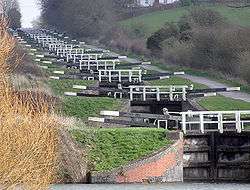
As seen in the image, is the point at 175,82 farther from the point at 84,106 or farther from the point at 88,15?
the point at 88,15

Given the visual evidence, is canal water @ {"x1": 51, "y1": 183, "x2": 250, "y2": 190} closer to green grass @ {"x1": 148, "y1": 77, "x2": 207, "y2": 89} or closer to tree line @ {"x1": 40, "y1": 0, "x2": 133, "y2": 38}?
green grass @ {"x1": 148, "y1": 77, "x2": 207, "y2": 89}

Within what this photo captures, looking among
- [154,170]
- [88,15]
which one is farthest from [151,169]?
[88,15]

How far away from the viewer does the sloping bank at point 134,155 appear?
3200 cm

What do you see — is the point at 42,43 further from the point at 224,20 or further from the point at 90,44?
the point at 224,20

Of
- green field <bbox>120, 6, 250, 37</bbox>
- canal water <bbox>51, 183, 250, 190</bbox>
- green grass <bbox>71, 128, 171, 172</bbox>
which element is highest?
green field <bbox>120, 6, 250, 37</bbox>

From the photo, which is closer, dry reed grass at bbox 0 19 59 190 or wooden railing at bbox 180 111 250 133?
dry reed grass at bbox 0 19 59 190

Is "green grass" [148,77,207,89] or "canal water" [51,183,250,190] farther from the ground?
"green grass" [148,77,207,89]

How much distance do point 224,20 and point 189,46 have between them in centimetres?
974

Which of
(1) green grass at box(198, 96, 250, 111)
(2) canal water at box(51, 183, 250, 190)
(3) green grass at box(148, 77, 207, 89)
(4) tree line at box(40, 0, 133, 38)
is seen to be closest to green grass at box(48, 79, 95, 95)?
(3) green grass at box(148, 77, 207, 89)

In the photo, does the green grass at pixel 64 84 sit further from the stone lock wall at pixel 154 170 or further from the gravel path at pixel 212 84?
the stone lock wall at pixel 154 170

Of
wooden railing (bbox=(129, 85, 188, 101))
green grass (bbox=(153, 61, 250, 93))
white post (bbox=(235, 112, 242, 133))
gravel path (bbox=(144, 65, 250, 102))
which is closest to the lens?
white post (bbox=(235, 112, 242, 133))

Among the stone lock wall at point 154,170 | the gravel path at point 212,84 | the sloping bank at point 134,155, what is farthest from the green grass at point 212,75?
the sloping bank at point 134,155

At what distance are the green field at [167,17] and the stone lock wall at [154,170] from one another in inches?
2121

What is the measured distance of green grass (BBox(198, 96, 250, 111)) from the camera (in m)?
48.7
